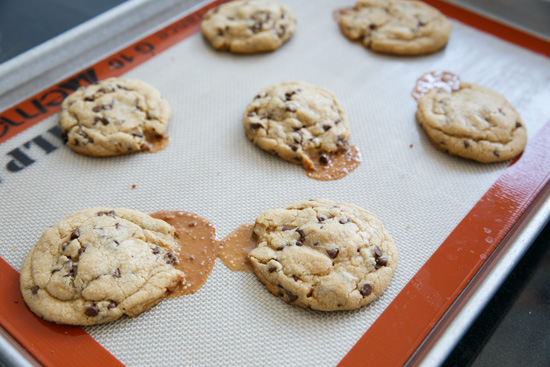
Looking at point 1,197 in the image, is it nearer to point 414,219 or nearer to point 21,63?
point 21,63

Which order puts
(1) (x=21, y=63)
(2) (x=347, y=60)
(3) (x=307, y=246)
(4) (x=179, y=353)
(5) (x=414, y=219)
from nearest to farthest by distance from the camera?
(4) (x=179, y=353) → (3) (x=307, y=246) → (5) (x=414, y=219) → (1) (x=21, y=63) → (2) (x=347, y=60)

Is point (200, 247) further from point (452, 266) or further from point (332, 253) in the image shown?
point (452, 266)

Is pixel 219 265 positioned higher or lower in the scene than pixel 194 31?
lower

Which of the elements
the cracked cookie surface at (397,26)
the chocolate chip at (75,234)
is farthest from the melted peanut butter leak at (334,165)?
the chocolate chip at (75,234)

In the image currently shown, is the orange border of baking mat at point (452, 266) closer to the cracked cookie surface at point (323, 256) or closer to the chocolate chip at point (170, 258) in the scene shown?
the cracked cookie surface at point (323, 256)

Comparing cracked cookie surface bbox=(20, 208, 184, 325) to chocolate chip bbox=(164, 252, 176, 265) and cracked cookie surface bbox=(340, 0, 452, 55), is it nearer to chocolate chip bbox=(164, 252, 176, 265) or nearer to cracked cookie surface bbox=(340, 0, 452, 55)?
chocolate chip bbox=(164, 252, 176, 265)

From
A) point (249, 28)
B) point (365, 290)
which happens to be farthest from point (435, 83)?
point (365, 290)

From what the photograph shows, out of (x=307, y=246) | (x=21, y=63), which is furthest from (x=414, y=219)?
(x=21, y=63)

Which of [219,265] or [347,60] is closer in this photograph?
[219,265]

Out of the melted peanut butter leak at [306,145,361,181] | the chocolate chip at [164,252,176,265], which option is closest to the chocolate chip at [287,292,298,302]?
the chocolate chip at [164,252,176,265]
